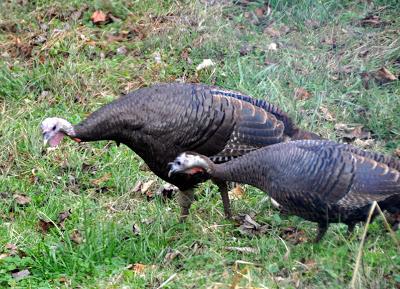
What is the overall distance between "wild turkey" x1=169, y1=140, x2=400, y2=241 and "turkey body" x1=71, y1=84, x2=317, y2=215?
20.5 inches

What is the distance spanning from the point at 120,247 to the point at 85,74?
10.3 feet

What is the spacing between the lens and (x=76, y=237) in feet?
19.1

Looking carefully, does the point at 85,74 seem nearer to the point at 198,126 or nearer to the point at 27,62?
the point at 27,62

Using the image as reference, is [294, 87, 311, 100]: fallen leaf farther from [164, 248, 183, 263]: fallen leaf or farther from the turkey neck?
[164, 248, 183, 263]: fallen leaf

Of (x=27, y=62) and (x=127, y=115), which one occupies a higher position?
(x=127, y=115)

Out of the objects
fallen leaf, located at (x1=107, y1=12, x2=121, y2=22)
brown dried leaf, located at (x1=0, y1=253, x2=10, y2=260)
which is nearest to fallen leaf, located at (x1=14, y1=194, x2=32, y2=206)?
brown dried leaf, located at (x1=0, y1=253, x2=10, y2=260)

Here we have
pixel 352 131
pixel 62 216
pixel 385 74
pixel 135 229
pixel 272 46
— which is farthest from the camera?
pixel 272 46

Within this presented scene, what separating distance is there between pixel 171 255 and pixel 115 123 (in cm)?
102

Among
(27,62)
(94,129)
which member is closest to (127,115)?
(94,129)

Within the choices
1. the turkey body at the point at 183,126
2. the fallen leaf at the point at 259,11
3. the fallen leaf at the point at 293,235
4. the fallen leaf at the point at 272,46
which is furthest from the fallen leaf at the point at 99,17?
the fallen leaf at the point at 293,235

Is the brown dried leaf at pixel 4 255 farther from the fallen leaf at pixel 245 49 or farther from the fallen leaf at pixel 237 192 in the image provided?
the fallen leaf at pixel 245 49

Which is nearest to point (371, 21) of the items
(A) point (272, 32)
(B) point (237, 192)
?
(A) point (272, 32)

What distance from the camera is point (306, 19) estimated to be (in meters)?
8.98

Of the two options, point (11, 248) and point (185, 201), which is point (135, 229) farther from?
point (11, 248)
